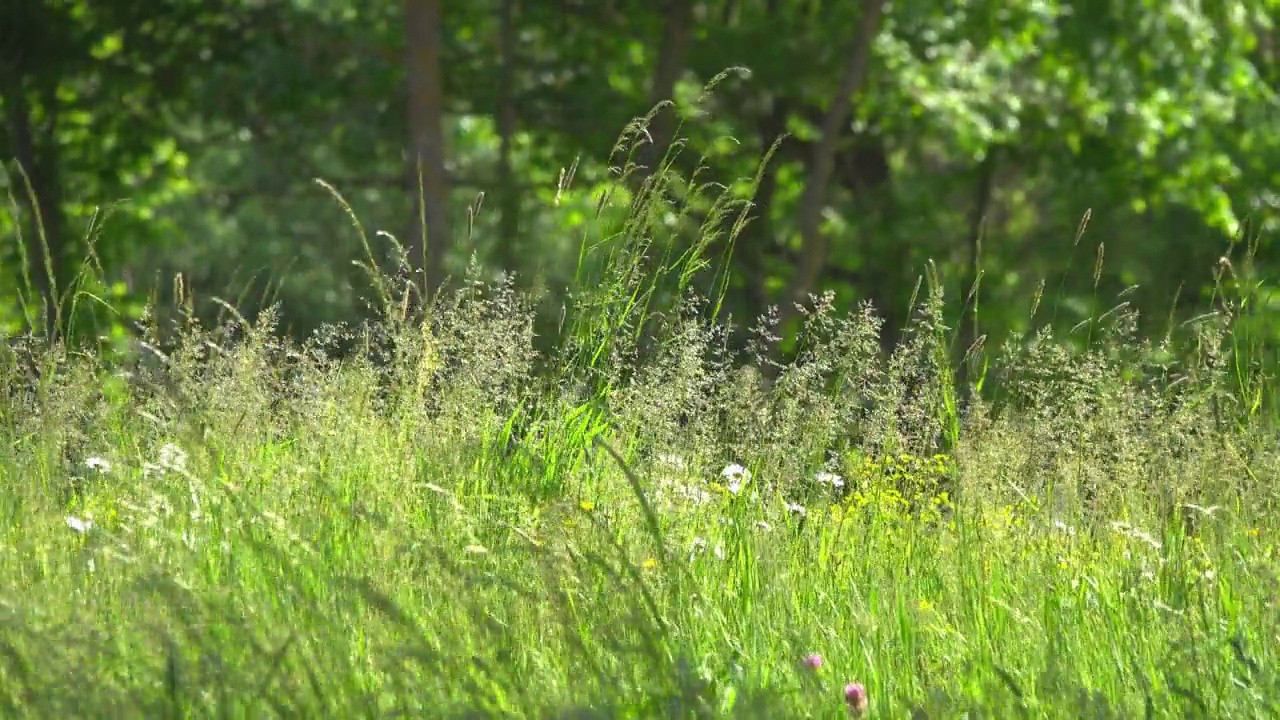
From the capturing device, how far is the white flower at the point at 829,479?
162 inches

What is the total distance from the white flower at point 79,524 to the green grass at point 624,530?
0.03 m

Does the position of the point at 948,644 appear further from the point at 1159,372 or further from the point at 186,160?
the point at 186,160

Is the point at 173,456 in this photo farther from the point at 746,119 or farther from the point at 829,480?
the point at 746,119

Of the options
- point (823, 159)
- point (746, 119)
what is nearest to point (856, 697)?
point (823, 159)

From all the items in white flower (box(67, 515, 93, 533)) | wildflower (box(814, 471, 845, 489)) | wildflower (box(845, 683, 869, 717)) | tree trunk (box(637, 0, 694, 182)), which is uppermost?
wildflower (box(845, 683, 869, 717))

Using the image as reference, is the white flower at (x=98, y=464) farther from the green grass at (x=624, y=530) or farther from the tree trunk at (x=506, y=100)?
the tree trunk at (x=506, y=100)

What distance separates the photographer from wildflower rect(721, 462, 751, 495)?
13.3 ft

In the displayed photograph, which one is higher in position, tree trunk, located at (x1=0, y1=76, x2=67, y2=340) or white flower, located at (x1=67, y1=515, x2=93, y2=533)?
white flower, located at (x1=67, y1=515, x2=93, y2=533)

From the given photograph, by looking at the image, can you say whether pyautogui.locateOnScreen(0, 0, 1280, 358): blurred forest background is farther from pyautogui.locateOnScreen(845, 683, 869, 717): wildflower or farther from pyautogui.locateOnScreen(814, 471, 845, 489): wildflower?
pyautogui.locateOnScreen(845, 683, 869, 717): wildflower

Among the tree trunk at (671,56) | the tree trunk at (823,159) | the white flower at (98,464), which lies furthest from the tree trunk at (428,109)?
the white flower at (98,464)

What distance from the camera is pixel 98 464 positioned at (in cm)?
431

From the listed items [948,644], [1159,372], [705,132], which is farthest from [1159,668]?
[705,132]

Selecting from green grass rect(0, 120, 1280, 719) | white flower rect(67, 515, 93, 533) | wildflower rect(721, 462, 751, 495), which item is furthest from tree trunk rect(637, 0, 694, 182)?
white flower rect(67, 515, 93, 533)

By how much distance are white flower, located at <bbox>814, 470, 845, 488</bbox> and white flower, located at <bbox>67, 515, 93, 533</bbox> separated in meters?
1.74
